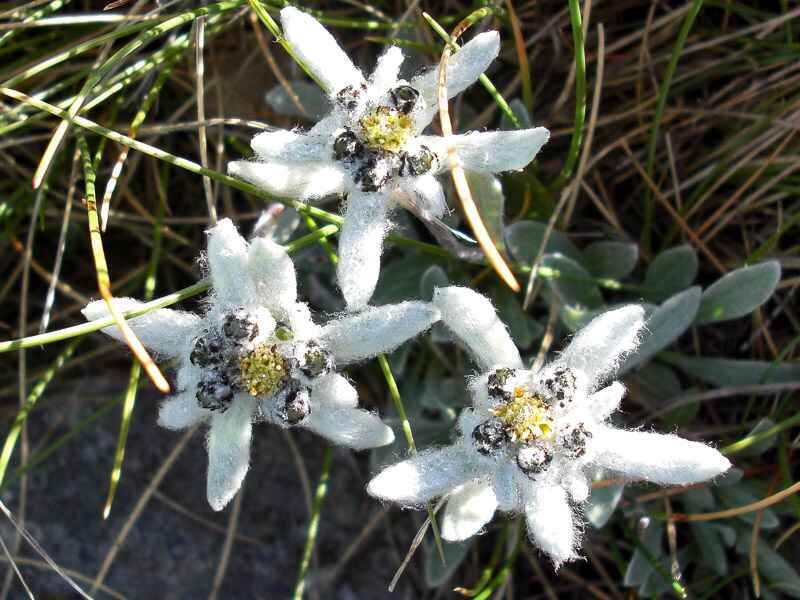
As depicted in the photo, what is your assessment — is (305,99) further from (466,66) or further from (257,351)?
(257,351)

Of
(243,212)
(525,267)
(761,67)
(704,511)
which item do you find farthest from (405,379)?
(761,67)

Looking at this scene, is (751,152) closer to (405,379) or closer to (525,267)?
(525,267)

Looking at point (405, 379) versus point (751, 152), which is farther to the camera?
point (405, 379)

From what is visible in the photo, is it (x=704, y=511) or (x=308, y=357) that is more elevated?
(x=308, y=357)

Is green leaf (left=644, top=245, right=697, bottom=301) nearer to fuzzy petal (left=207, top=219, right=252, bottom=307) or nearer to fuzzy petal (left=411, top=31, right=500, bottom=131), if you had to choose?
fuzzy petal (left=411, top=31, right=500, bottom=131)

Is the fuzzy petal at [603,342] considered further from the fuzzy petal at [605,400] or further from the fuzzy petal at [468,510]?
the fuzzy petal at [468,510]

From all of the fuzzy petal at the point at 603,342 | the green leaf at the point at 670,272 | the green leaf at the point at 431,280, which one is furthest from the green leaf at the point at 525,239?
the fuzzy petal at the point at 603,342
